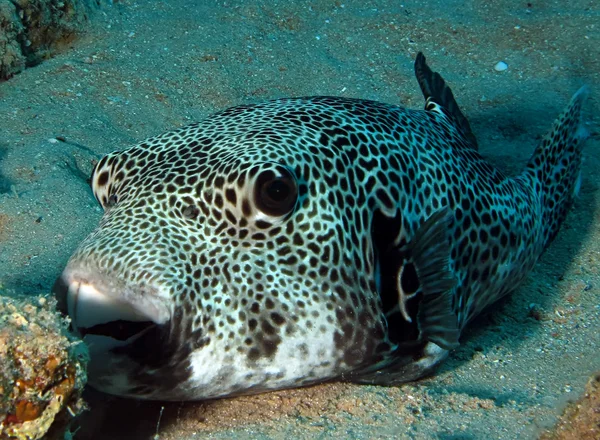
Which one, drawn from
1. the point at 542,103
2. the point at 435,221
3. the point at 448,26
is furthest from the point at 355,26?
the point at 435,221

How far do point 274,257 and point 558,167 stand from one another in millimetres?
2698

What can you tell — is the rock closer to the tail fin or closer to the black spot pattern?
the black spot pattern

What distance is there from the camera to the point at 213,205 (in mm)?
2490

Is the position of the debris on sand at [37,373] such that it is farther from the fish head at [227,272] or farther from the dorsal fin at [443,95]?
the dorsal fin at [443,95]

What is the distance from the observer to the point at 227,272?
2387mm

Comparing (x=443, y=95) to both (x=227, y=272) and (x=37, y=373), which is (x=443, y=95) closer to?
(x=227, y=272)

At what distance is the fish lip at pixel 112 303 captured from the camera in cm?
220

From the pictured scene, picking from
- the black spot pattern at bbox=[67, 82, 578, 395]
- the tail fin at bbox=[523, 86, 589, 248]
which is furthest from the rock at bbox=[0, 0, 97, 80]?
the tail fin at bbox=[523, 86, 589, 248]

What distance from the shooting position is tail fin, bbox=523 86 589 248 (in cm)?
413

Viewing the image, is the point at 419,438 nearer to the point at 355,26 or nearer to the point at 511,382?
the point at 511,382

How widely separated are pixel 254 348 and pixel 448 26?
623 centimetres

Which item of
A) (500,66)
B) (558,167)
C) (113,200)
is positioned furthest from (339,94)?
(113,200)

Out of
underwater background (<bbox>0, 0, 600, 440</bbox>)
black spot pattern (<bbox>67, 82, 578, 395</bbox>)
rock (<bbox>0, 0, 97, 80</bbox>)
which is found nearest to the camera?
black spot pattern (<bbox>67, 82, 578, 395</bbox>)

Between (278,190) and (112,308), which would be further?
(278,190)
